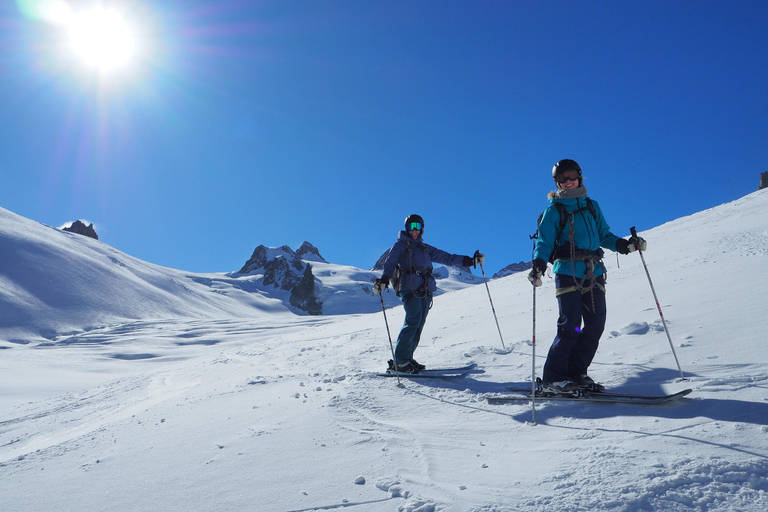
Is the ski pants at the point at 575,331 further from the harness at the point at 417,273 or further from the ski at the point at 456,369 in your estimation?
the harness at the point at 417,273

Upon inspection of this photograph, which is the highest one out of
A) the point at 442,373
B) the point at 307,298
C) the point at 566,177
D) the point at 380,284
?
the point at 307,298

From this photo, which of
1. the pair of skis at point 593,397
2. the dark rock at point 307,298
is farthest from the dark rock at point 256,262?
the pair of skis at point 593,397

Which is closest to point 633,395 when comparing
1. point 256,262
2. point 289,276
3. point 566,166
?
point 566,166

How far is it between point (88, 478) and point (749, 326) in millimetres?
6784

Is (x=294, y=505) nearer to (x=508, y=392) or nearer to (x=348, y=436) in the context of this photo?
(x=348, y=436)

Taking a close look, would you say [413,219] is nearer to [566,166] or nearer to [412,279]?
[412,279]

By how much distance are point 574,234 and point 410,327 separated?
2995 millimetres

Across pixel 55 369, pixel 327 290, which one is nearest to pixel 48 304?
pixel 55 369

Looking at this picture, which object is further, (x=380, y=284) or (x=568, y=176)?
(x=380, y=284)

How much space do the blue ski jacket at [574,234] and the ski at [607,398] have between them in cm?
120

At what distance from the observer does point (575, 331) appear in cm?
426

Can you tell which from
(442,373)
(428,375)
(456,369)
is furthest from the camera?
(456,369)

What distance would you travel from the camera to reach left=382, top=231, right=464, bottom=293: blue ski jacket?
6621mm

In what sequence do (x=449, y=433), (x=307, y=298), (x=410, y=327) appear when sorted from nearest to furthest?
(x=449, y=433)
(x=410, y=327)
(x=307, y=298)
